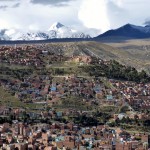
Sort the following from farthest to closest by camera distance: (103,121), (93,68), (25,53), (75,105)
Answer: (25,53) < (93,68) < (75,105) < (103,121)

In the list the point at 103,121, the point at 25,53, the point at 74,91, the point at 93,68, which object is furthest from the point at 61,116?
the point at 25,53

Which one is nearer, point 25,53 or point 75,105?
point 75,105

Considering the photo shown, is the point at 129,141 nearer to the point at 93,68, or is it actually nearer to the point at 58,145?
the point at 58,145

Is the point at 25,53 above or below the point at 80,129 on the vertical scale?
above

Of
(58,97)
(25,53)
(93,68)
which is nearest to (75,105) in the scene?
(58,97)

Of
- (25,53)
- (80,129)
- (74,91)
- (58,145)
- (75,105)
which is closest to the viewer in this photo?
(58,145)

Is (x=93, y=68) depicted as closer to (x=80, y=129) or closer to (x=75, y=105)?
(x=75, y=105)
